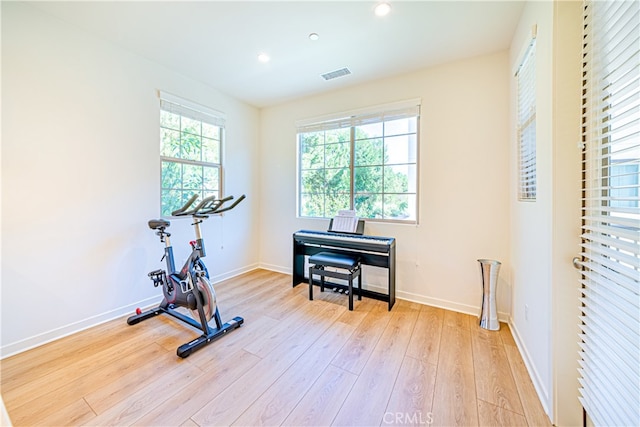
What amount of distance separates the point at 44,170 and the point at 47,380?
164 cm

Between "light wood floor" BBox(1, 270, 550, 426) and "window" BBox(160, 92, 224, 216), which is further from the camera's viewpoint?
"window" BBox(160, 92, 224, 216)

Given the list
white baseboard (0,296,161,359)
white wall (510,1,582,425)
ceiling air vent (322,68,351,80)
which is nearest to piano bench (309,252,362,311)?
white wall (510,1,582,425)

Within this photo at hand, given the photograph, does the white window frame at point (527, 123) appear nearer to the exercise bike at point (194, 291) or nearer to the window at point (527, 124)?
the window at point (527, 124)

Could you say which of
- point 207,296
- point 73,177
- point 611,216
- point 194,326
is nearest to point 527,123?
point 611,216

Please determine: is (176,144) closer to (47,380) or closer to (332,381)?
(47,380)

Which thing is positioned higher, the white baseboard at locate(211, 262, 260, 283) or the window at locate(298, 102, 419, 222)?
the window at locate(298, 102, 419, 222)

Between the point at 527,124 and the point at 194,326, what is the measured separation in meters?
3.31

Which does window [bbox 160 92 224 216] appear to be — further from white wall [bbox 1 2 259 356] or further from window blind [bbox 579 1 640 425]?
window blind [bbox 579 1 640 425]

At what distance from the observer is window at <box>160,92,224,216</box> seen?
3.07 metres

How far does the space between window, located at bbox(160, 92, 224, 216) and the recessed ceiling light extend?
8.01 feet

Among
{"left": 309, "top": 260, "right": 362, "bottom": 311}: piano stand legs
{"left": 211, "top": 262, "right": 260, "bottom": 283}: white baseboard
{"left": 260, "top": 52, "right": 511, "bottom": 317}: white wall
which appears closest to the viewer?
{"left": 260, "top": 52, "right": 511, "bottom": 317}: white wall

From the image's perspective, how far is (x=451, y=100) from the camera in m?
2.83

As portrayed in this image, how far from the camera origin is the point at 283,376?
1787 mm

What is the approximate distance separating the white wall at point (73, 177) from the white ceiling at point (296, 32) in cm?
27
